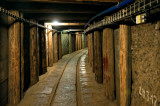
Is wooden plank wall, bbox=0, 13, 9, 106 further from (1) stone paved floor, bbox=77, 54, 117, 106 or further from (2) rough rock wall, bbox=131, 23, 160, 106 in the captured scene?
(2) rough rock wall, bbox=131, 23, 160, 106

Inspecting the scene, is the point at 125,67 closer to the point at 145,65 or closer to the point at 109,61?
the point at 145,65

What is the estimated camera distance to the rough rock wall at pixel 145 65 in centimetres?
229

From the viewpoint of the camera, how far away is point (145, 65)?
263 centimetres

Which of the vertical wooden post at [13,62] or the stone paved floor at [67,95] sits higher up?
the vertical wooden post at [13,62]

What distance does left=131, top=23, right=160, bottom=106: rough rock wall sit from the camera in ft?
7.52

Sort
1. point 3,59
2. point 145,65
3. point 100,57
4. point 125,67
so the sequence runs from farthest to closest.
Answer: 1. point 100,57
2. point 3,59
3. point 125,67
4. point 145,65

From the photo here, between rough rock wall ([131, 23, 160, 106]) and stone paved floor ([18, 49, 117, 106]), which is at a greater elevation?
rough rock wall ([131, 23, 160, 106])

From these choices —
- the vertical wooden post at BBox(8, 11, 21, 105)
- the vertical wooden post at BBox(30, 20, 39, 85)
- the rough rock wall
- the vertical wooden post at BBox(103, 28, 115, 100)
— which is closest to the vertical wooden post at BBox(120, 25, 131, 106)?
the rough rock wall

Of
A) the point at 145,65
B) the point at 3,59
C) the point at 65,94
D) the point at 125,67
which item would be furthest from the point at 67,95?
the point at 145,65

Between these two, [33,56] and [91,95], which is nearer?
[91,95]

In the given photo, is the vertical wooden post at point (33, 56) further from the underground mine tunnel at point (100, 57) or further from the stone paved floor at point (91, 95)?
the stone paved floor at point (91, 95)

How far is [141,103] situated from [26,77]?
5.13 meters

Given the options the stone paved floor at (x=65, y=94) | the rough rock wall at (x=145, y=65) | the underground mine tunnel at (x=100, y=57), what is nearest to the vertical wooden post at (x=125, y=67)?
the underground mine tunnel at (x=100, y=57)

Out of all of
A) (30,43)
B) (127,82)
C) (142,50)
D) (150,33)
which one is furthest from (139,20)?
(30,43)
